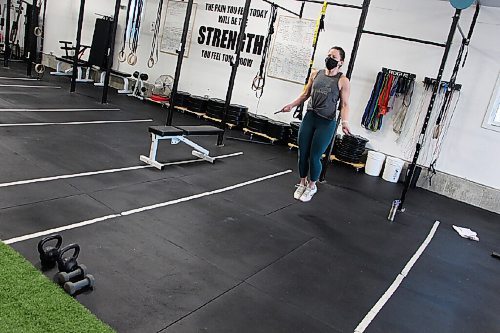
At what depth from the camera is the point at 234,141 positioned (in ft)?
21.7

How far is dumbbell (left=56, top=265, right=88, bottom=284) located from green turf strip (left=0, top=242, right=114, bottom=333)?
43mm

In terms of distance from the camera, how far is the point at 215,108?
7578 millimetres

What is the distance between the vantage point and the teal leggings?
3.91 metres

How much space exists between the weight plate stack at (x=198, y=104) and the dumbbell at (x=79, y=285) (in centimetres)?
584

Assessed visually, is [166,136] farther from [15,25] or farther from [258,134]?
[15,25]

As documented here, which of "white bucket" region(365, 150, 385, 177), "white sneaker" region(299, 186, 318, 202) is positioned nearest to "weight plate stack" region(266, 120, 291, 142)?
"white bucket" region(365, 150, 385, 177)

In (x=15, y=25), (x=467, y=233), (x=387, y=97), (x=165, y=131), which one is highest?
(x=387, y=97)

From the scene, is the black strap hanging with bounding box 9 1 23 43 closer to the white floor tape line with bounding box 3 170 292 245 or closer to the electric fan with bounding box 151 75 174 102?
the electric fan with bounding box 151 75 174 102

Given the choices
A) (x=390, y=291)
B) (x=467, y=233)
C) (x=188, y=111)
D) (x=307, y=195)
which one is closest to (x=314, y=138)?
(x=307, y=195)

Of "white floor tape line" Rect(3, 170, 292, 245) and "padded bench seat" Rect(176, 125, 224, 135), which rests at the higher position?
"padded bench seat" Rect(176, 125, 224, 135)

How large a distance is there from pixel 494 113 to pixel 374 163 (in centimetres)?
169

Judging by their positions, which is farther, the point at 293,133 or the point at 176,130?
the point at 293,133

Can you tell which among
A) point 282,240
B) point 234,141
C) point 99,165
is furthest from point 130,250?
point 234,141

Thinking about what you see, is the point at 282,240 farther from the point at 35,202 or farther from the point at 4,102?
the point at 4,102
